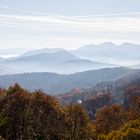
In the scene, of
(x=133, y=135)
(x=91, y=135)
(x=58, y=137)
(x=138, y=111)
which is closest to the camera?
(x=133, y=135)

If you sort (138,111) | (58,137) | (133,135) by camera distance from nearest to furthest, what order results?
(133,135), (58,137), (138,111)

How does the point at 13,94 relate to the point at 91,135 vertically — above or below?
above

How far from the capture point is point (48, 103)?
9169 cm

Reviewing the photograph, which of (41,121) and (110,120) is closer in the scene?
(41,121)

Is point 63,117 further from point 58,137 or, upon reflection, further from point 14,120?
point 14,120

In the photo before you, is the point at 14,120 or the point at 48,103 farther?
the point at 48,103

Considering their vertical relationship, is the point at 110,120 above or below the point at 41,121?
below

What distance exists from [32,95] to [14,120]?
947cm

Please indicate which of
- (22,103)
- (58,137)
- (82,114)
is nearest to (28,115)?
(22,103)

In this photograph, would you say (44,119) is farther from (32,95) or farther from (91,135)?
(91,135)

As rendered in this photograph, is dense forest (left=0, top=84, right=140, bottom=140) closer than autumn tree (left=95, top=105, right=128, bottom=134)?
Yes

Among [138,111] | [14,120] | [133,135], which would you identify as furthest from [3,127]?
[138,111]

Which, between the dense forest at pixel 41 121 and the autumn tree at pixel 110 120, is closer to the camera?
the dense forest at pixel 41 121

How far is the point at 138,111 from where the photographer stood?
14488 cm
